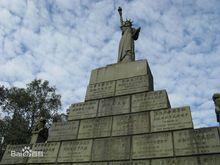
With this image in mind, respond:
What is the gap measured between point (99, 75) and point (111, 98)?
1.82 meters

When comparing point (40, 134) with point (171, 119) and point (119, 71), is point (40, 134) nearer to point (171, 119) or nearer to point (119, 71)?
point (119, 71)

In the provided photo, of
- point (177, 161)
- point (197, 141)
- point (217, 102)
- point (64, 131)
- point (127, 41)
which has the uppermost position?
point (127, 41)

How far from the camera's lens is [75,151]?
9.56 metres

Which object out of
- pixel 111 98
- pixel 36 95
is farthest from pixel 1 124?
pixel 111 98

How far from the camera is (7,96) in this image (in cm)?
2617

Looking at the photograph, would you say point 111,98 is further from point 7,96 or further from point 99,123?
point 7,96

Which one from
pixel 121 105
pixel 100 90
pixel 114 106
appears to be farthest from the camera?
pixel 100 90

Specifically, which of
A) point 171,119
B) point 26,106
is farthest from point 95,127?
point 26,106

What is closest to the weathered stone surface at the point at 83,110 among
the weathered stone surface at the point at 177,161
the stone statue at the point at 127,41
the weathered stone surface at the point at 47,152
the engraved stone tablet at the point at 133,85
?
the engraved stone tablet at the point at 133,85

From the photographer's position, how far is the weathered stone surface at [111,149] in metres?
8.75

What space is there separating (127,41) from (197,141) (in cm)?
687

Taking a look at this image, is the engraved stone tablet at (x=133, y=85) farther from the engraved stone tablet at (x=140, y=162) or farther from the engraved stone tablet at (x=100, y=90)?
the engraved stone tablet at (x=140, y=162)

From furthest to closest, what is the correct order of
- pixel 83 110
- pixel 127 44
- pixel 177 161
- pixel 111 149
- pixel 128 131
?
pixel 127 44 < pixel 83 110 < pixel 128 131 < pixel 111 149 < pixel 177 161

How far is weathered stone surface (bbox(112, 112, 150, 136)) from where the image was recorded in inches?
364
